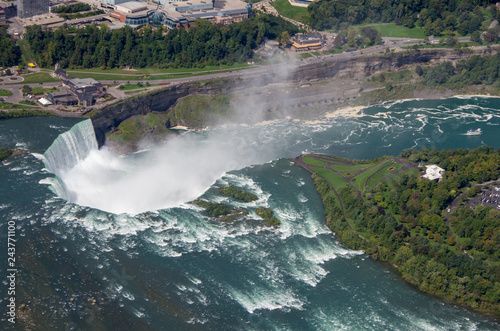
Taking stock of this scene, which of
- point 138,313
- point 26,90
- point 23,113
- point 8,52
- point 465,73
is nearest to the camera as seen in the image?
point 138,313

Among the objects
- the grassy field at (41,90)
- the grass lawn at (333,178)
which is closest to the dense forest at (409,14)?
the grass lawn at (333,178)

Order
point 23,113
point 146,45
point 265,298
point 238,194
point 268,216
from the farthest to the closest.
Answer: point 146,45 → point 23,113 → point 238,194 → point 268,216 → point 265,298

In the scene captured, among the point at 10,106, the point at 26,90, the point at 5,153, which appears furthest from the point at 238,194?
the point at 26,90

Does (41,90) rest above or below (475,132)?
above

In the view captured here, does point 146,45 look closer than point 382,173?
No

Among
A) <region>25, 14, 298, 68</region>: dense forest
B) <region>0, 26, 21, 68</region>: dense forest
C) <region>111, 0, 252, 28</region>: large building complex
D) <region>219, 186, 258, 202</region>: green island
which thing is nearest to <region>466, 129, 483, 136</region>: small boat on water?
<region>25, 14, 298, 68</region>: dense forest

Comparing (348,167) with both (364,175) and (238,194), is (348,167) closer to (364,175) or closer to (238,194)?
(364,175)

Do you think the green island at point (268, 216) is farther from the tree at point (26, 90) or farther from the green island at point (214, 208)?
the tree at point (26, 90)

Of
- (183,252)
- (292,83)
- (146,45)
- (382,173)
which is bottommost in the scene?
(183,252)
